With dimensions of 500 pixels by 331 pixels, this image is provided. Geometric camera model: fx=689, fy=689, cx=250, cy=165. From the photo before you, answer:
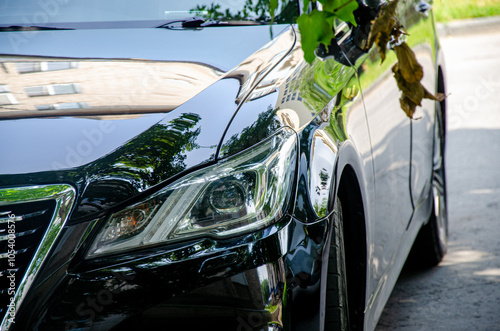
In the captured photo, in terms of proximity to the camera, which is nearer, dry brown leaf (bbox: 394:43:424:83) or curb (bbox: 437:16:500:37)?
dry brown leaf (bbox: 394:43:424:83)

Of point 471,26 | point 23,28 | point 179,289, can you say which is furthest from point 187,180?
point 471,26

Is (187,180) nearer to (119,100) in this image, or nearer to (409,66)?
(119,100)

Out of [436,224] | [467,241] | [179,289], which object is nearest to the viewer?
[179,289]

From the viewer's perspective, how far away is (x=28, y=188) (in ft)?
5.48

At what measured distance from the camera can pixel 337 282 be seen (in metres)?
2.03

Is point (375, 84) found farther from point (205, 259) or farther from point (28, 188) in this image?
point (28, 188)

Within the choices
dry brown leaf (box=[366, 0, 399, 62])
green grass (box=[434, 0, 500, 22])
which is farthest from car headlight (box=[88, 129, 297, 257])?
green grass (box=[434, 0, 500, 22])

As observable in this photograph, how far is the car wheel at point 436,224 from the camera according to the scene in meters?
3.87

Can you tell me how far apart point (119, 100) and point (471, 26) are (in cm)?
1230

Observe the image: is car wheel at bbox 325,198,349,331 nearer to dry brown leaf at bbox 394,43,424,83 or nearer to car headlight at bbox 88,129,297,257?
car headlight at bbox 88,129,297,257

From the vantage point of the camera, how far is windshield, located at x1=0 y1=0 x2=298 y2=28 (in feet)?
8.36

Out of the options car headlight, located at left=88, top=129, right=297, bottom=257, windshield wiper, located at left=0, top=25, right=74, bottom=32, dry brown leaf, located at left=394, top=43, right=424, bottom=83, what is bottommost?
car headlight, located at left=88, top=129, right=297, bottom=257

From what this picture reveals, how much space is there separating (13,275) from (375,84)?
1.55 m

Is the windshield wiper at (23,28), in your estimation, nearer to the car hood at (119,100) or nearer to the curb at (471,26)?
the car hood at (119,100)
